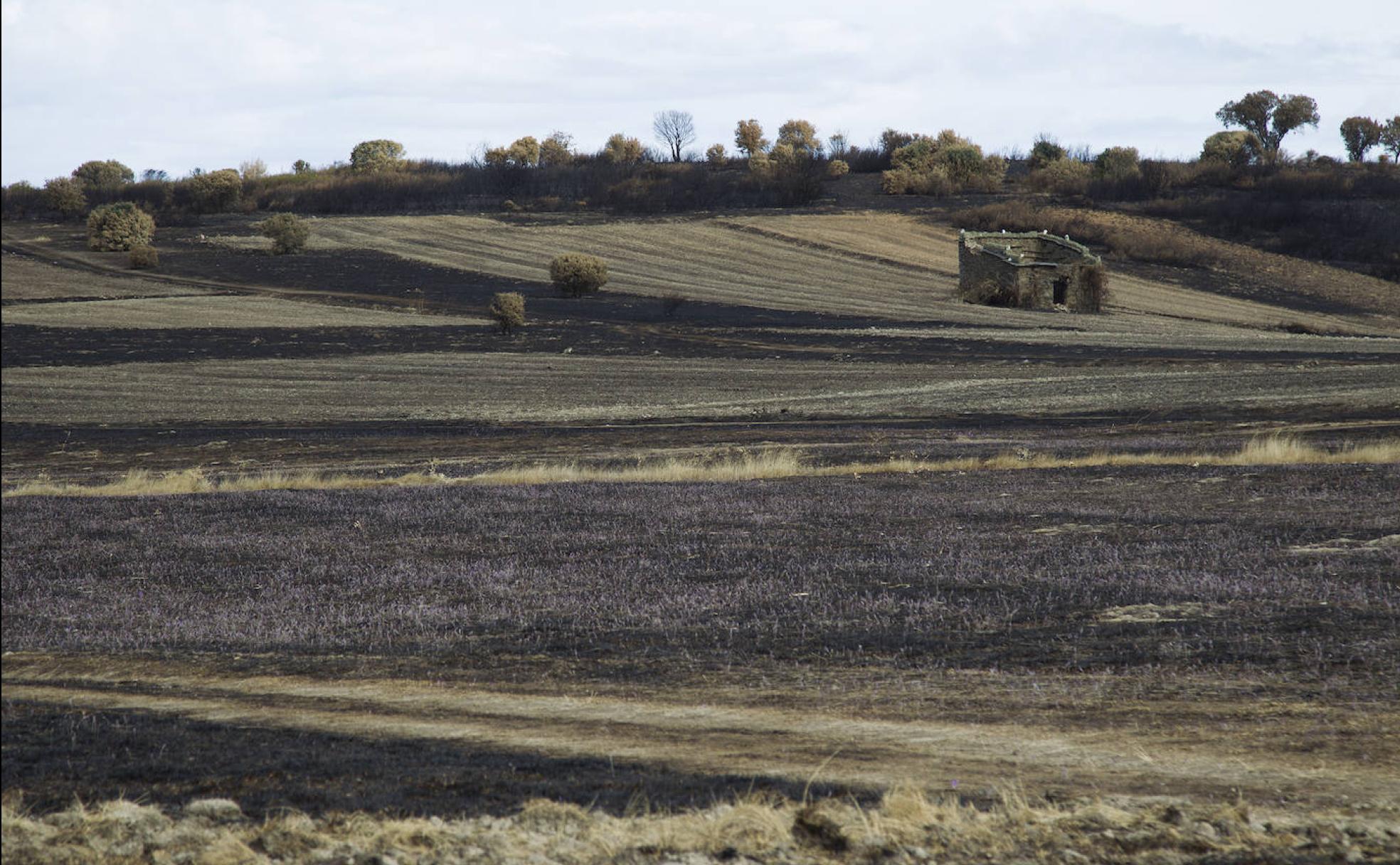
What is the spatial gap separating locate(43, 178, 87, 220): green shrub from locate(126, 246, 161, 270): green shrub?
21959 millimetres

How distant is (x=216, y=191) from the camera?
334 feet

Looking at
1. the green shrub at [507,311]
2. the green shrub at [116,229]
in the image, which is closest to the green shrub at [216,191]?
the green shrub at [116,229]

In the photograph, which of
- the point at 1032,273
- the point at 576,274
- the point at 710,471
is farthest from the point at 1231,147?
the point at 710,471

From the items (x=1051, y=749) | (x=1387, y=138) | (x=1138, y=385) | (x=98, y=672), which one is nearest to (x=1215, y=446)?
(x=1138, y=385)

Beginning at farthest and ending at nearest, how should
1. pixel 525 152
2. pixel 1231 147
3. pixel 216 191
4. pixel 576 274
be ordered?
pixel 525 152 → pixel 1231 147 → pixel 216 191 → pixel 576 274

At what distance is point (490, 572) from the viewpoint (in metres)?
13.7

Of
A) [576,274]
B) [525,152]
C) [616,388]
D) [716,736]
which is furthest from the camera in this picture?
[525,152]

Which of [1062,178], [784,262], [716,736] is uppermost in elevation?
[1062,178]

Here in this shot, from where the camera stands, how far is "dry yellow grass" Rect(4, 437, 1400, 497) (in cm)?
2269

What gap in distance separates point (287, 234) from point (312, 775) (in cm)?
8002

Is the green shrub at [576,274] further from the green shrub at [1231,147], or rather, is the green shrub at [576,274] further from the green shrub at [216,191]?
the green shrub at [1231,147]

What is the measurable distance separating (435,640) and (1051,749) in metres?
5.44

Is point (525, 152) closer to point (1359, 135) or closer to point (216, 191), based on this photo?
point (216, 191)

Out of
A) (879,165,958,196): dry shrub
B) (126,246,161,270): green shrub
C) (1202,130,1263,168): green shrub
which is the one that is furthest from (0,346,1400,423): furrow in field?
(1202,130,1263,168): green shrub
